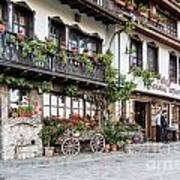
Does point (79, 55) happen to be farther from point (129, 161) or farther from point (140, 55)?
point (140, 55)

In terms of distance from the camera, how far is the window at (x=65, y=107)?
22305 millimetres

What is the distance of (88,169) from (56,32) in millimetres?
8278

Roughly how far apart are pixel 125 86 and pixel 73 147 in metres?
5.98

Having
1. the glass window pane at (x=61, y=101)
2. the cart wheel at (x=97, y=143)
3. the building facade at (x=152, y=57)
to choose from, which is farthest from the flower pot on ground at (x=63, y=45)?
the building facade at (x=152, y=57)

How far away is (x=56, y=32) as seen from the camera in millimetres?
23125

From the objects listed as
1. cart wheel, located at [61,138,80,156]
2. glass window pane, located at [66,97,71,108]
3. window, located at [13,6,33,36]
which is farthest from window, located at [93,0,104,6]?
cart wheel, located at [61,138,80,156]

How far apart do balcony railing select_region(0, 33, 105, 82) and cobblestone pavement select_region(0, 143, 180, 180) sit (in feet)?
10.6

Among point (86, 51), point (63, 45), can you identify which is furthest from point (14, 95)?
point (86, 51)

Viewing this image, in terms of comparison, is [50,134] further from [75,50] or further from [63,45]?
[75,50]

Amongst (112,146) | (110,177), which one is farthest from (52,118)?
(110,177)

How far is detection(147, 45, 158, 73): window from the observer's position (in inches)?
1228

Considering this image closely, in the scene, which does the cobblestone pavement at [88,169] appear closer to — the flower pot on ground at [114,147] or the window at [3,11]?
the flower pot on ground at [114,147]

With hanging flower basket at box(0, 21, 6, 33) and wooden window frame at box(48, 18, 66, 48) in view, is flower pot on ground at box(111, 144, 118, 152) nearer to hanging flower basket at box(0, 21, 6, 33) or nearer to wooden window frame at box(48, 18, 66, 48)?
wooden window frame at box(48, 18, 66, 48)

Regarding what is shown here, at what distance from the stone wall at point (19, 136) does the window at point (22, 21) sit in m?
2.31
